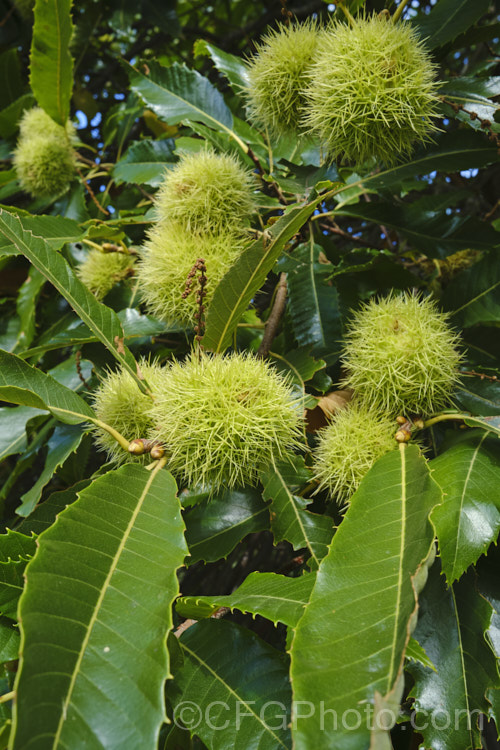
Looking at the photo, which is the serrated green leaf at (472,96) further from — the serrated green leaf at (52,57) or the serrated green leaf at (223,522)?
the serrated green leaf at (52,57)

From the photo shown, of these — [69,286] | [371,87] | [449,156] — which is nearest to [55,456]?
[69,286]

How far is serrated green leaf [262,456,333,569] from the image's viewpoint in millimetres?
959

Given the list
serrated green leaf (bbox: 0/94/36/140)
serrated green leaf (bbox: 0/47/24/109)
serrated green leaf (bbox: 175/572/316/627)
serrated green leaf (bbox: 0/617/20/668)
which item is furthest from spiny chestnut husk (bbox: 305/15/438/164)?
serrated green leaf (bbox: 0/47/24/109)

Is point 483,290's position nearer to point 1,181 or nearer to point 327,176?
point 327,176

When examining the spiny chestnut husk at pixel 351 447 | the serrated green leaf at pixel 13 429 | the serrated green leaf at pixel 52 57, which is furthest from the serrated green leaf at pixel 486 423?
the serrated green leaf at pixel 52 57

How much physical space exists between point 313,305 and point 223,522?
517 millimetres

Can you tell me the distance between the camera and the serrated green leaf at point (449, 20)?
1.25 m

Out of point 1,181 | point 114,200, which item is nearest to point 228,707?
point 114,200

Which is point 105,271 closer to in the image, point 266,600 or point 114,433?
point 114,433

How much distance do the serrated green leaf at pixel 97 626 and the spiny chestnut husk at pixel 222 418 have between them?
117 mm

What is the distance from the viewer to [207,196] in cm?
110

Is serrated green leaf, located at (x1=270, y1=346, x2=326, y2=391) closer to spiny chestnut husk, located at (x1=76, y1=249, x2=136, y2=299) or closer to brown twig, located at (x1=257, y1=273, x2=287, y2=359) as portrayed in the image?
brown twig, located at (x1=257, y1=273, x2=287, y2=359)

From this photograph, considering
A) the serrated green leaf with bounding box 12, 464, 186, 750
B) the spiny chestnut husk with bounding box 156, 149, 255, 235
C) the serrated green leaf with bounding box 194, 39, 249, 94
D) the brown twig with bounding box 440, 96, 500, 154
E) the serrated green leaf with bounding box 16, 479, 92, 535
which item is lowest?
the serrated green leaf with bounding box 16, 479, 92, 535

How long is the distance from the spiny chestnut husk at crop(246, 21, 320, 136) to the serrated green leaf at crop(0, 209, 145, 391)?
23.2 inches
